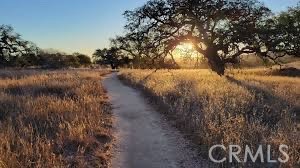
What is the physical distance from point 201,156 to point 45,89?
13967 mm

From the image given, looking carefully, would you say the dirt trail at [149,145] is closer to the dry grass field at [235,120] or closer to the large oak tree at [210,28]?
the dry grass field at [235,120]

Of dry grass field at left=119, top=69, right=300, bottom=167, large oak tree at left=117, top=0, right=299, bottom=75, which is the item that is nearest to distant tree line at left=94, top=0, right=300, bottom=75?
large oak tree at left=117, top=0, right=299, bottom=75

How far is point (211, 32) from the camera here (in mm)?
29562

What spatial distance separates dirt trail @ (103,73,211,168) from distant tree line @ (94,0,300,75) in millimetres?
14742

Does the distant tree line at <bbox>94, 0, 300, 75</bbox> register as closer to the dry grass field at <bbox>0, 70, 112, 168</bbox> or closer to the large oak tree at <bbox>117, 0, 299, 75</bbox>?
the large oak tree at <bbox>117, 0, 299, 75</bbox>

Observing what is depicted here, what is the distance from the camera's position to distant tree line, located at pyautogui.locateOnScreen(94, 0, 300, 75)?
28.2 meters

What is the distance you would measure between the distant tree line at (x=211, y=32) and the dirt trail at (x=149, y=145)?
14.7 m

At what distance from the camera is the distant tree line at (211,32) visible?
2816cm

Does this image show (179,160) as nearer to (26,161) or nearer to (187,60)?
(26,161)

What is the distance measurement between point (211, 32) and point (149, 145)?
69.6 ft
